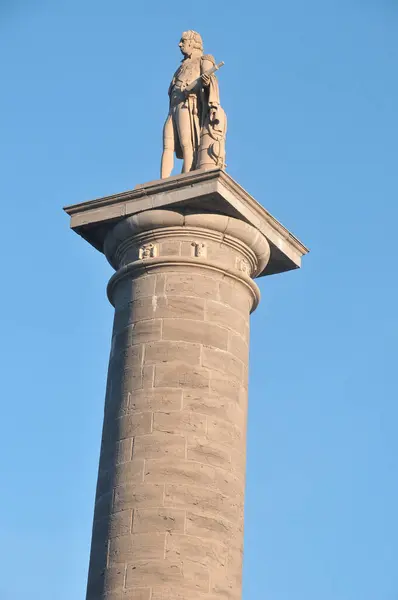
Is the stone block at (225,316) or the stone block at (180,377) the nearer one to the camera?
the stone block at (180,377)

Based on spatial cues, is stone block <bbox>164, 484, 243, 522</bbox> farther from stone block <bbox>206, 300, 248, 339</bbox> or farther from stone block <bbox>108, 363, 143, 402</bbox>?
stone block <bbox>206, 300, 248, 339</bbox>

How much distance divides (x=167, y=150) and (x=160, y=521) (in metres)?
5.55

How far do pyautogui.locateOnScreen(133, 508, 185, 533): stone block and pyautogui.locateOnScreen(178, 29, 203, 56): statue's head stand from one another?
6.92 meters

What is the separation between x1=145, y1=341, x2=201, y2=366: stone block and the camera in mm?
16531

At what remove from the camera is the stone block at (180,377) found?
16.4 meters

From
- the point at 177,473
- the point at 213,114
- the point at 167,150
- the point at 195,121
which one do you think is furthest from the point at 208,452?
the point at 195,121

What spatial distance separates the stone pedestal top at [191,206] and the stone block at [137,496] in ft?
11.6

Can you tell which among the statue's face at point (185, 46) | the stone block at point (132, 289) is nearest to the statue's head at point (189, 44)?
the statue's face at point (185, 46)

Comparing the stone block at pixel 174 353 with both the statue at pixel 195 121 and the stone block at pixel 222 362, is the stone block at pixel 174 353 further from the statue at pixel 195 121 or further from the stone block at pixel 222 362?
the statue at pixel 195 121

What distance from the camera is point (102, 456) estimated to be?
1658cm

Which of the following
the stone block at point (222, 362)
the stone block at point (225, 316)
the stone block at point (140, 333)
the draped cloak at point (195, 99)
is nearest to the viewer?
the stone block at point (222, 362)

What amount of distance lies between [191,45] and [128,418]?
5870mm

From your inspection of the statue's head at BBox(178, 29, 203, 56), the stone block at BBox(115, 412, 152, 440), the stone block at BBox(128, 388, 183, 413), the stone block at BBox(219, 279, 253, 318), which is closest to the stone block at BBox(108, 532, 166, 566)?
the stone block at BBox(115, 412, 152, 440)

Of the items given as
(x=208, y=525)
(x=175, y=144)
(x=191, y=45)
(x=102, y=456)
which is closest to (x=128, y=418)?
(x=102, y=456)
